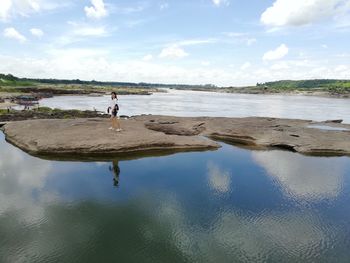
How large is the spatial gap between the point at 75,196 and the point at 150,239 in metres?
4.95

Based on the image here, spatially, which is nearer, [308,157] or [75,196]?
[75,196]

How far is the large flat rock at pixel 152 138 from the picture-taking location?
21.9 meters

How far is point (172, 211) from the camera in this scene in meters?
12.8

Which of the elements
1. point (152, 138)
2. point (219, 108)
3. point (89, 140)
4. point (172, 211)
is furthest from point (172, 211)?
point (219, 108)

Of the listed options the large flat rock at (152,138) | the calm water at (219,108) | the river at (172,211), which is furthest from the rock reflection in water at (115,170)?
the calm water at (219,108)

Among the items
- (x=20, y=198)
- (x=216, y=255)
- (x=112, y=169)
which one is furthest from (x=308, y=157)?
(x=20, y=198)

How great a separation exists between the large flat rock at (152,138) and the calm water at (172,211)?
222 cm

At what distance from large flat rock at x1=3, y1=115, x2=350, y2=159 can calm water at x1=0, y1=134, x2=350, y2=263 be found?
222 centimetres

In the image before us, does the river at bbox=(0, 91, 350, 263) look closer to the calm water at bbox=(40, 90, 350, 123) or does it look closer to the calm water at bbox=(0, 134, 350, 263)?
the calm water at bbox=(0, 134, 350, 263)

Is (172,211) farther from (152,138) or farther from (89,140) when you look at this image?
(152,138)

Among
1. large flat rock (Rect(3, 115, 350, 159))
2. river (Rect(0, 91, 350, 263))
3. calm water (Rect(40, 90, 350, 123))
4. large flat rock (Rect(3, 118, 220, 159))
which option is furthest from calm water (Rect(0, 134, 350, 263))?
calm water (Rect(40, 90, 350, 123))

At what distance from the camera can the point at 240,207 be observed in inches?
526

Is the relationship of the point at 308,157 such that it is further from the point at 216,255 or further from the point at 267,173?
the point at 216,255

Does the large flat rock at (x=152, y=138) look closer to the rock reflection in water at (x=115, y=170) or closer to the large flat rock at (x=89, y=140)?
the large flat rock at (x=89, y=140)
